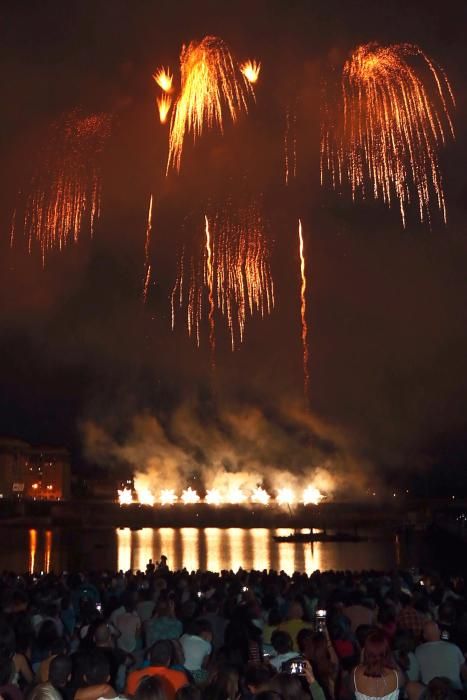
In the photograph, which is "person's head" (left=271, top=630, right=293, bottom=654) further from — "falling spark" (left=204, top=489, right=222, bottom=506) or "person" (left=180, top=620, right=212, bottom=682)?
"falling spark" (left=204, top=489, right=222, bottom=506)

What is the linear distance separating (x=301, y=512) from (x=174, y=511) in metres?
18.8

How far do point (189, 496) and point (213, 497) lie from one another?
12.6 ft

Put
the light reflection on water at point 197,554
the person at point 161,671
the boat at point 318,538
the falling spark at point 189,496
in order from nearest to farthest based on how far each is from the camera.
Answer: the person at point 161,671
the light reflection on water at point 197,554
the boat at point 318,538
the falling spark at point 189,496

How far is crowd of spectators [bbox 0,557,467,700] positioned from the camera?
246 inches

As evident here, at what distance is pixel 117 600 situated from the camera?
12602 mm

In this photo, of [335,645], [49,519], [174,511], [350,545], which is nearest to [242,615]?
[335,645]

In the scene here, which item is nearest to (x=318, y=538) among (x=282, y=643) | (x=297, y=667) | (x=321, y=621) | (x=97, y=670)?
(x=321, y=621)

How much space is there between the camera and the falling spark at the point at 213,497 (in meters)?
146

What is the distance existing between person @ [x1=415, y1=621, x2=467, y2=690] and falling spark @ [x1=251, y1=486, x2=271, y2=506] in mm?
139470

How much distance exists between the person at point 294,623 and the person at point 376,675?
8.69ft

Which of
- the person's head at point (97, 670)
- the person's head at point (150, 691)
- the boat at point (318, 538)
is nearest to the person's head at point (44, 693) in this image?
the person's head at point (97, 670)

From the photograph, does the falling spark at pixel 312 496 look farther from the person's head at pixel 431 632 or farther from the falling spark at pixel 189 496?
the person's head at pixel 431 632

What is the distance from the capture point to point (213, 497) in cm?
14688

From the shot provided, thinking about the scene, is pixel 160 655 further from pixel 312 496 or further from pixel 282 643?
pixel 312 496
